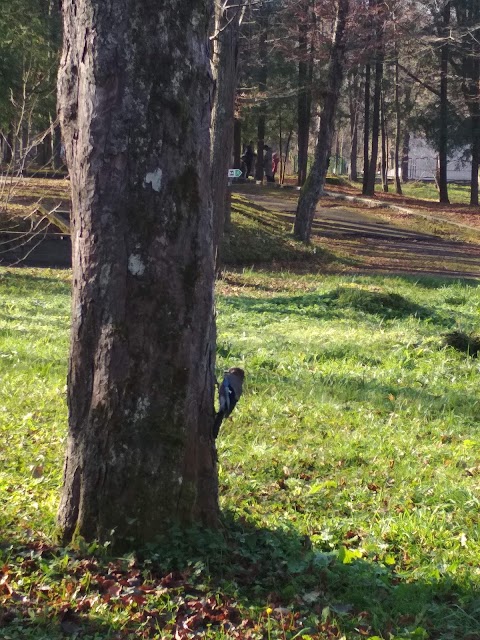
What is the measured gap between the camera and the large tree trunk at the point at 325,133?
2123cm

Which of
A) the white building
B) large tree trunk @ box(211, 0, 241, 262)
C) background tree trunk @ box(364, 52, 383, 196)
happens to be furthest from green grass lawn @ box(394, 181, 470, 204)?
large tree trunk @ box(211, 0, 241, 262)

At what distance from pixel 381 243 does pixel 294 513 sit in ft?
73.5

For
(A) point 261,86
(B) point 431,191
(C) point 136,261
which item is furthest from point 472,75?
(C) point 136,261

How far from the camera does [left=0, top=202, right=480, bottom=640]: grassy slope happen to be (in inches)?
149

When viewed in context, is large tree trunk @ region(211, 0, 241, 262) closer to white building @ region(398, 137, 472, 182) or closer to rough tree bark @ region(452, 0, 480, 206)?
rough tree bark @ region(452, 0, 480, 206)

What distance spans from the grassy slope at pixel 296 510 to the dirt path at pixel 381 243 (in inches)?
456

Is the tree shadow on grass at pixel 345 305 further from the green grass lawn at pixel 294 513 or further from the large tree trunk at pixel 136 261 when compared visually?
the large tree trunk at pixel 136 261

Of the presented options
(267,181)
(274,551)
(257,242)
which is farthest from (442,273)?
(267,181)

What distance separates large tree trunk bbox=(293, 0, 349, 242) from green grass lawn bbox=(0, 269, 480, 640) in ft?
42.6

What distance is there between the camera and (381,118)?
158 feet

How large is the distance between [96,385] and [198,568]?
1009mm

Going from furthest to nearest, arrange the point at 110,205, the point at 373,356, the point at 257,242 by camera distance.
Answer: the point at 257,242
the point at 373,356
the point at 110,205

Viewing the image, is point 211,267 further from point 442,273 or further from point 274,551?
point 442,273

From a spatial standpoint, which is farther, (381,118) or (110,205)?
(381,118)
